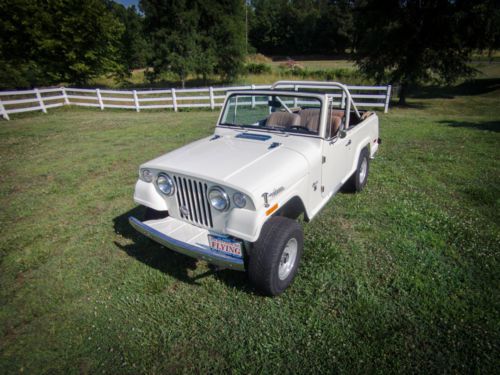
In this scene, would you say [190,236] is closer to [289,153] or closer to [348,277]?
[289,153]

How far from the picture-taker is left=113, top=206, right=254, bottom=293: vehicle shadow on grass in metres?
3.09

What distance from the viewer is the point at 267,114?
4488 mm

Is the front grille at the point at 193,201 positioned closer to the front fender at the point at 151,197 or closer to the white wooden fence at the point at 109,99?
the front fender at the point at 151,197

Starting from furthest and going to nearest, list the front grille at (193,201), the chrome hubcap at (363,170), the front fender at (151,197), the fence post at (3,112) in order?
the fence post at (3,112) → the chrome hubcap at (363,170) → the front fender at (151,197) → the front grille at (193,201)

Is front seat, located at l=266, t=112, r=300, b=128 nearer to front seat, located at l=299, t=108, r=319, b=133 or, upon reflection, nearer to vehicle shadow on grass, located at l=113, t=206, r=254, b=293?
front seat, located at l=299, t=108, r=319, b=133

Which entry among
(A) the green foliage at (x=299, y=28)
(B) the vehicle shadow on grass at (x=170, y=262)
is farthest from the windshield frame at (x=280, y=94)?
(A) the green foliage at (x=299, y=28)

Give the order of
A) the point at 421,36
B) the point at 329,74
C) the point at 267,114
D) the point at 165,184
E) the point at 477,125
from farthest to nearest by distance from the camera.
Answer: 1. the point at 329,74
2. the point at 421,36
3. the point at 477,125
4. the point at 267,114
5. the point at 165,184

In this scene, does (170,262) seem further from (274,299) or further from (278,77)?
(278,77)

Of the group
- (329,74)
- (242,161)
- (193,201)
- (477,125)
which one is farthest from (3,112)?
(329,74)

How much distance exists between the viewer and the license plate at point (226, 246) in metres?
2.37

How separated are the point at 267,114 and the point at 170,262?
2738mm

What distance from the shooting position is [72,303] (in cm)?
287

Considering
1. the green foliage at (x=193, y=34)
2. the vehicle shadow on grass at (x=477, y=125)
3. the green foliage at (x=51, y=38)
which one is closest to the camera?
the vehicle shadow on grass at (x=477, y=125)

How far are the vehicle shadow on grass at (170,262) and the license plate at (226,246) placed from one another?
0.39 m
